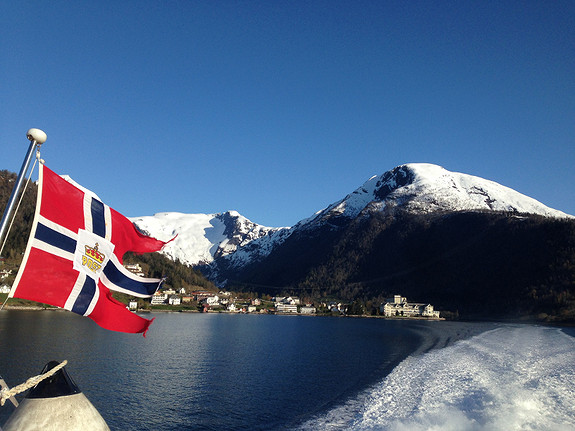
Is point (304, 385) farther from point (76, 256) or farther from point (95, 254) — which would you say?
point (76, 256)

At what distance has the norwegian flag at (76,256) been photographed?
9.59 m

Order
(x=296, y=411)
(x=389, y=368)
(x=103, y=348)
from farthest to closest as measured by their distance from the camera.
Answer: (x=103, y=348) < (x=389, y=368) < (x=296, y=411)

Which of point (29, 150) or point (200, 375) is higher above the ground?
point (29, 150)

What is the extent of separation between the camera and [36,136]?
8.63 meters

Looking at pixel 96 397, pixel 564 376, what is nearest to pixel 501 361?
pixel 564 376

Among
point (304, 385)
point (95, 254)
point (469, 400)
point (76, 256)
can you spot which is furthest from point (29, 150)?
point (304, 385)

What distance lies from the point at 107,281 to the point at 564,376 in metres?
39.7

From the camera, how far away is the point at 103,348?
58062 mm

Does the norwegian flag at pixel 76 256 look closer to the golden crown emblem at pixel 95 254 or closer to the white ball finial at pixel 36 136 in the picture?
the golden crown emblem at pixel 95 254

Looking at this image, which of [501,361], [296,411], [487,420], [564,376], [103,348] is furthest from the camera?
[103,348]

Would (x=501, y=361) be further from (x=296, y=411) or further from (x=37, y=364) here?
(x=37, y=364)

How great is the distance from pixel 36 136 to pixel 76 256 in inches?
127

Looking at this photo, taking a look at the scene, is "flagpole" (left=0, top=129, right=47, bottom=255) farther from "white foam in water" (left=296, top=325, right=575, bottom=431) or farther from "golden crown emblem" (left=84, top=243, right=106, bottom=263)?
"white foam in water" (left=296, top=325, right=575, bottom=431)

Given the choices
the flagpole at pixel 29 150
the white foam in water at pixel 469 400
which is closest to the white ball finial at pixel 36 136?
the flagpole at pixel 29 150
